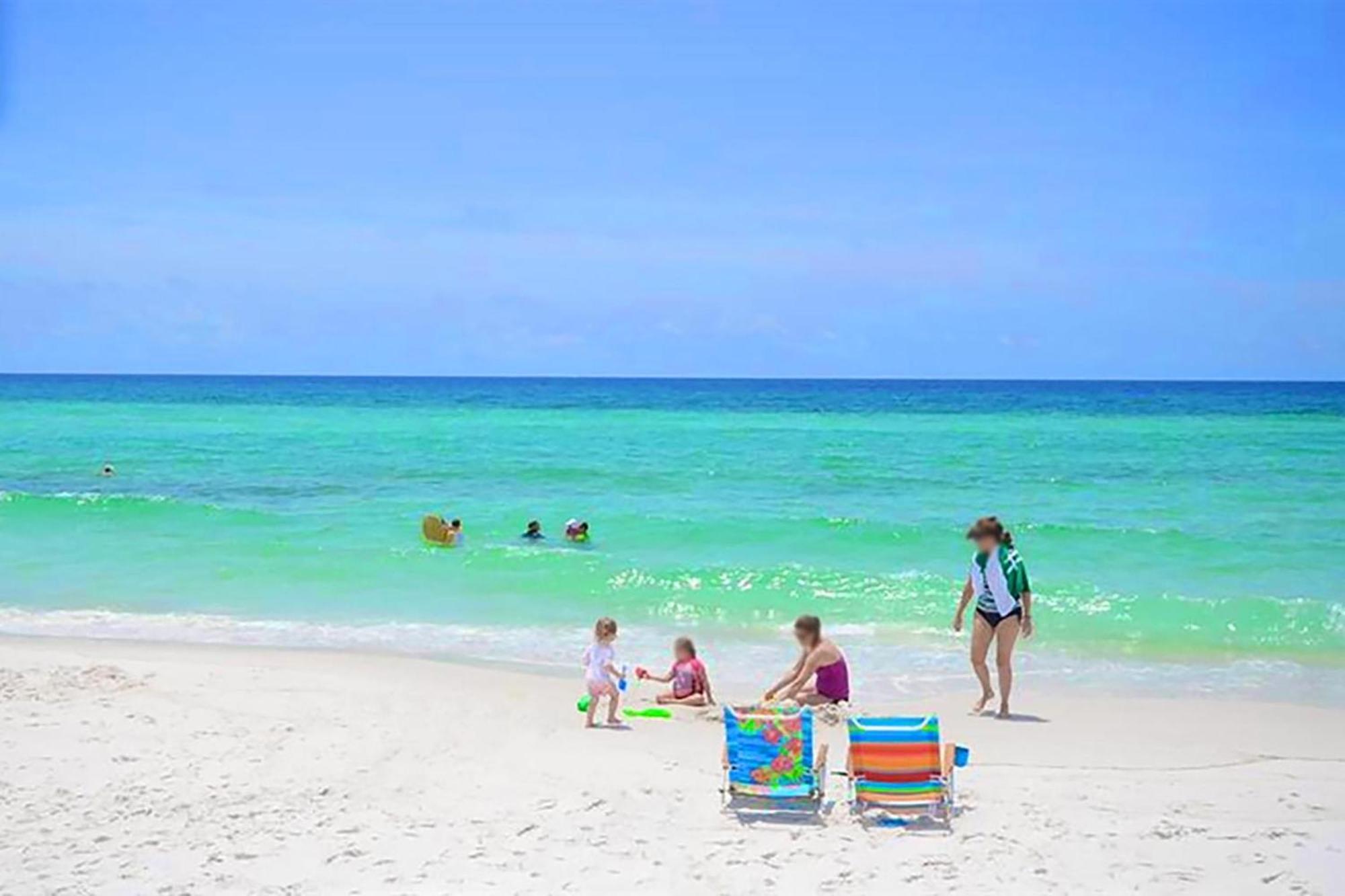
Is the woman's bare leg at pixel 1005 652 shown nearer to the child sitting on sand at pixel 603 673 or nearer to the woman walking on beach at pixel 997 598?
the woman walking on beach at pixel 997 598

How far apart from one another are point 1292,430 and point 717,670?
42066 millimetres

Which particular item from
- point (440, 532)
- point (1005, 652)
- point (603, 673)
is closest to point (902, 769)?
point (1005, 652)

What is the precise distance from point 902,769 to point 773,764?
67 cm

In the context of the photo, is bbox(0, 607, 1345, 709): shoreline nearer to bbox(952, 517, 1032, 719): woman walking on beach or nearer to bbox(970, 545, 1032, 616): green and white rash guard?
bbox(952, 517, 1032, 719): woman walking on beach

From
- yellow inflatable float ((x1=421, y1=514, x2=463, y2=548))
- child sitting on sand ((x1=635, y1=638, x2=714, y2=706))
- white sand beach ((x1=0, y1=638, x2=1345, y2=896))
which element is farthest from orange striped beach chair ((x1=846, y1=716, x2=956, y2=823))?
yellow inflatable float ((x1=421, y1=514, x2=463, y2=548))

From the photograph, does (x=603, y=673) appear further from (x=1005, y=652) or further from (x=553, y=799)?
(x=1005, y=652)

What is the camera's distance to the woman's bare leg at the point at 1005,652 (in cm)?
935

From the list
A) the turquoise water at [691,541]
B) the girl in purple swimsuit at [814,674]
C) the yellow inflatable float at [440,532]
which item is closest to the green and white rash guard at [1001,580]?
the girl in purple swimsuit at [814,674]

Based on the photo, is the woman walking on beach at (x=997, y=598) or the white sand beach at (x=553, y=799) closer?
the white sand beach at (x=553, y=799)

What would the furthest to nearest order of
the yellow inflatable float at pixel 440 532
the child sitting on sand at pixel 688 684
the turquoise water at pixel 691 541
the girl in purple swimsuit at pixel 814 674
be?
the yellow inflatable float at pixel 440 532, the turquoise water at pixel 691 541, the child sitting on sand at pixel 688 684, the girl in purple swimsuit at pixel 814 674

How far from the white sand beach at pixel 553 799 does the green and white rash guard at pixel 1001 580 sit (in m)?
0.82

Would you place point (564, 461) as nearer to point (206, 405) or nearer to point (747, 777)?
point (747, 777)

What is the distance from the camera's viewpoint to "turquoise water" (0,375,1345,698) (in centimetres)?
1312

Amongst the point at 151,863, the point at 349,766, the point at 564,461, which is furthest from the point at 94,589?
the point at 564,461
